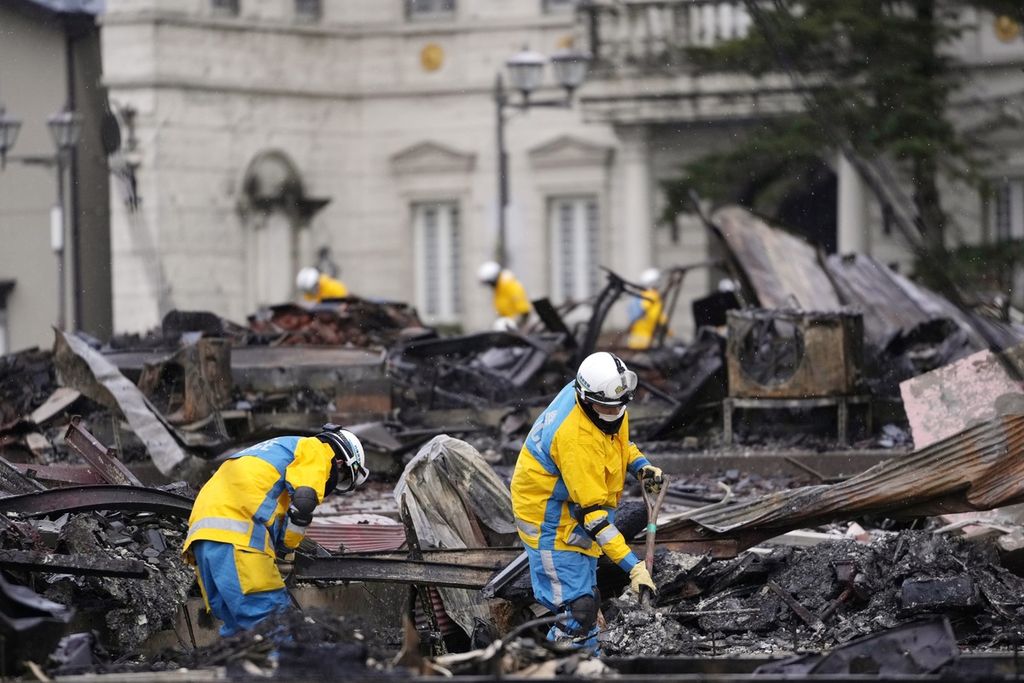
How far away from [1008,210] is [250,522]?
22.4 metres

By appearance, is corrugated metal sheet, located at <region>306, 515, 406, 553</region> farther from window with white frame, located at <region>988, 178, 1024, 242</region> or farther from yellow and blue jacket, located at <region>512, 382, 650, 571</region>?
window with white frame, located at <region>988, 178, 1024, 242</region>

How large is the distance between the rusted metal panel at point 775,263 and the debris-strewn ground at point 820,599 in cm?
682

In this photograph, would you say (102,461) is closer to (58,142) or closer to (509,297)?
(509,297)

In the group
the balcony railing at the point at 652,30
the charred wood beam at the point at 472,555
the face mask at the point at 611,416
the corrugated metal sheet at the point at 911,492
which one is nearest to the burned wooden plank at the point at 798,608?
the corrugated metal sheet at the point at 911,492

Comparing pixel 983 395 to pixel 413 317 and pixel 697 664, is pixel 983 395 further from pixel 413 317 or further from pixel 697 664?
pixel 413 317

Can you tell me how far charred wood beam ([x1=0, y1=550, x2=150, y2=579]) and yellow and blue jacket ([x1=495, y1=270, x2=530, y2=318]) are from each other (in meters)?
13.7

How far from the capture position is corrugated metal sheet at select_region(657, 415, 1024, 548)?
994 centimetres

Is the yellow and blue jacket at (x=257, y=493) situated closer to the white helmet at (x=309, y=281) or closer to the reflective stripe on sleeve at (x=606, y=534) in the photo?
the reflective stripe on sleeve at (x=606, y=534)

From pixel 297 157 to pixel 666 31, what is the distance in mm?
9055

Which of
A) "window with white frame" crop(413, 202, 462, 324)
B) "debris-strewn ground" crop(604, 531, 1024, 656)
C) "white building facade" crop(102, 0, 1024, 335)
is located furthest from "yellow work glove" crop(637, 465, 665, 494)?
"window with white frame" crop(413, 202, 462, 324)

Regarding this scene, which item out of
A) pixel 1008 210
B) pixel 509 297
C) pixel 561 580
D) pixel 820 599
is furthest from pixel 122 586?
pixel 1008 210

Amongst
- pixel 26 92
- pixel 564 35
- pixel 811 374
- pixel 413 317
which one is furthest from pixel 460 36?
pixel 811 374

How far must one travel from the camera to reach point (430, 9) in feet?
123

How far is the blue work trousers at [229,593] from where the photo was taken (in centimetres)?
885
